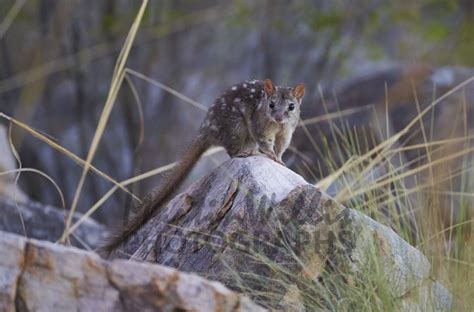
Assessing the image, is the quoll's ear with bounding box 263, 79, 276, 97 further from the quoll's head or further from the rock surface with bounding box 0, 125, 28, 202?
the rock surface with bounding box 0, 125, 28, 202

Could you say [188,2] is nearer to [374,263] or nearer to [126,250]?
[126,250]

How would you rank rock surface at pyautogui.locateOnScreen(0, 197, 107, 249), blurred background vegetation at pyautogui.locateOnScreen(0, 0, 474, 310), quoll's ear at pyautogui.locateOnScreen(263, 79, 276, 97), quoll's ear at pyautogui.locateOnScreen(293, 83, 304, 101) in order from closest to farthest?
quoll's ear at pyautogui.locateOnScreen(263, 79, 276, 97)
quoll's ear at pyautogui.locateOnScreen(293, 83, 304, 101)
rock surface at pyautogui.locateOnScreen(0, 197, 107, 249)
blurred background vegetation at pyautogui.locateOnScreen(0, 0, 474, 310)

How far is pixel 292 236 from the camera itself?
4.09 metres

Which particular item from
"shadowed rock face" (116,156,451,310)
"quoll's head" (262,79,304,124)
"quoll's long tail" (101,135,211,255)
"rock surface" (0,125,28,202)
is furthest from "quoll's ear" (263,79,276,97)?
"rock surface" (0,125,28,202)

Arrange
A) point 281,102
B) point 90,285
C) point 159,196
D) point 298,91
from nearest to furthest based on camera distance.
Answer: point 90,285 → point 159,196 → point 281,102 → point 298,91

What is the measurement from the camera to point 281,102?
5387 mm

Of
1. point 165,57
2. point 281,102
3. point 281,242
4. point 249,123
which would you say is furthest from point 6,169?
point 165,57

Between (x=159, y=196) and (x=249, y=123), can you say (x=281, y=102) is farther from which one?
(x=159, y=196)

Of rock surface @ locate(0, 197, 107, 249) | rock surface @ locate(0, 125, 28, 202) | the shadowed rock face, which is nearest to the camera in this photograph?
the shadowed rock face

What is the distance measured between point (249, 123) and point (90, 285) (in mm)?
2422

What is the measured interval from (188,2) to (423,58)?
A: 293cm

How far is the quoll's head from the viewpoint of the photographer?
5.30 meters

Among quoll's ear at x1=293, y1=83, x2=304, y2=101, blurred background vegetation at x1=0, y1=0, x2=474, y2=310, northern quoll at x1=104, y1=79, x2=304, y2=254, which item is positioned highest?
quoll's ear at x1=293, y1=83, x2=304, y2=101

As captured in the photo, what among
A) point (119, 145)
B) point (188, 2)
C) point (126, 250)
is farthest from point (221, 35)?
point (126, 250)
